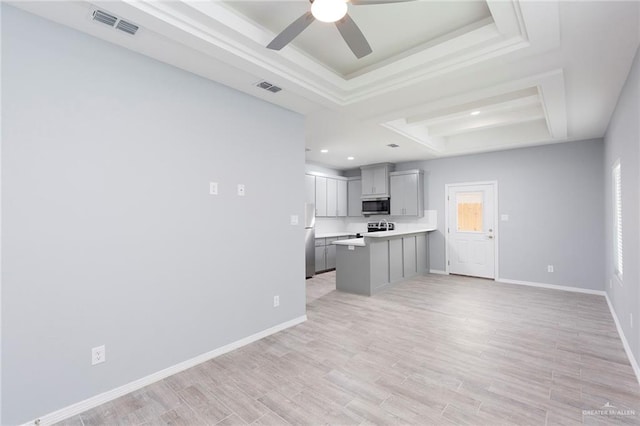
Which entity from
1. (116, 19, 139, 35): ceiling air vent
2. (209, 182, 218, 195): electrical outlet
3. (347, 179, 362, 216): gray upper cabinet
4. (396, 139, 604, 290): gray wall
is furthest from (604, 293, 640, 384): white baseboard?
(347, 179, 362, 216): gray upper cabinet

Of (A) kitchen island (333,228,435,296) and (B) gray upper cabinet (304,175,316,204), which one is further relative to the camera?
(B) gray upper cabinet (304,175,316,204)

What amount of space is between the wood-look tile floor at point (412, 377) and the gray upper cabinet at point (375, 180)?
3.75 metres

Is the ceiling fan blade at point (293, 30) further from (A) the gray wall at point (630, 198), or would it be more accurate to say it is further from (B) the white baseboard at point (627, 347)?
(B) the white baseboard at point (627, 347)

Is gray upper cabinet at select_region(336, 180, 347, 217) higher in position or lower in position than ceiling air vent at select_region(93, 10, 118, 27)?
lower

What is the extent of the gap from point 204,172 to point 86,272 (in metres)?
1.20

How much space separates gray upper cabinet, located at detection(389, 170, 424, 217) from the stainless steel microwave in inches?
6.4

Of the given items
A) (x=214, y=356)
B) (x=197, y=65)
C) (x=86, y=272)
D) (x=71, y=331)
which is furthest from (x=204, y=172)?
(x=214, y=356)

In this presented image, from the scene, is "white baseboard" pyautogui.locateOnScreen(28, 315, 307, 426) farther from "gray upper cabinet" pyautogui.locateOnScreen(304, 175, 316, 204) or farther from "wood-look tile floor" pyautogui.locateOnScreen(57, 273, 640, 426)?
"gray upper cabinet" pyautogui.locateOnScreen(304, 175, 316, 204)

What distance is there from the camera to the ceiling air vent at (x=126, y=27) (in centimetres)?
202

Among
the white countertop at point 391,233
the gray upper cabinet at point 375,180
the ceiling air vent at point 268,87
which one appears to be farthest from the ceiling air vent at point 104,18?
the gray upper cabinet at point 375,180

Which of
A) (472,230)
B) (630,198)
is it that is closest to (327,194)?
(472,230)

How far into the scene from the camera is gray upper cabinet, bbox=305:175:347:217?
7.07 meters

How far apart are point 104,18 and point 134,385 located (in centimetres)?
263

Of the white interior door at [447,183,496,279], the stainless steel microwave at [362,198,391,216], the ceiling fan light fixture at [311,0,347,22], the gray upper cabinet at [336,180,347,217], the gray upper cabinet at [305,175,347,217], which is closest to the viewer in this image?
the ceiling fan light fixture at [311,0,347,22]
